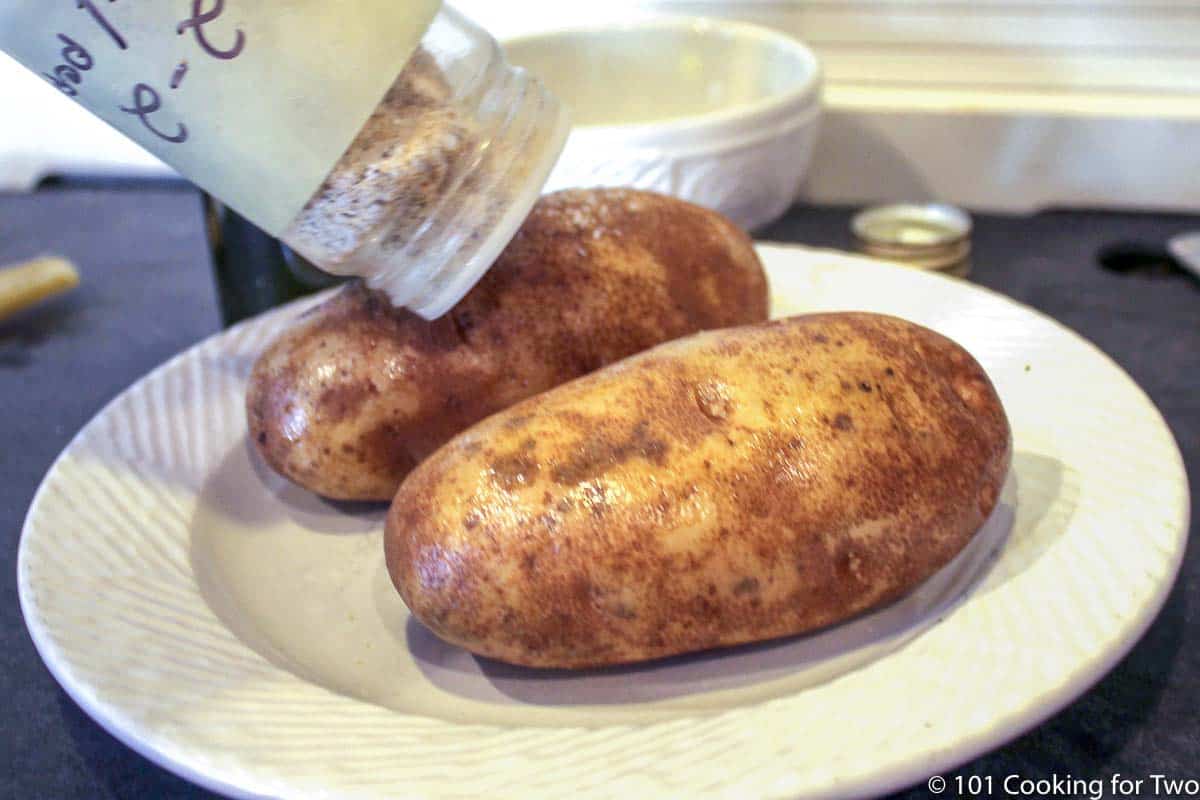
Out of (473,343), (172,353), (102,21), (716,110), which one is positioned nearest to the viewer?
(102,21)

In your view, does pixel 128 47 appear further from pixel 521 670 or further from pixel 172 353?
pixel 172 353

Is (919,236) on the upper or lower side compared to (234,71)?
lower

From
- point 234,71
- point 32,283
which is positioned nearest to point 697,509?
point 234,71

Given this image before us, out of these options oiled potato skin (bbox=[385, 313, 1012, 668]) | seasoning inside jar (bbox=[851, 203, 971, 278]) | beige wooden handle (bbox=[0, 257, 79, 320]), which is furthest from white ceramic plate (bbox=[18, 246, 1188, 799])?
beige wooden handle (bbox=[0, 257, 79, 320])

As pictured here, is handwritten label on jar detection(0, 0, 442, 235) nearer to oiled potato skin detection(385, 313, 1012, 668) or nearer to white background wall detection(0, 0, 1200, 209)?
oiled potato skin detection(385, 313, 1012, 668)

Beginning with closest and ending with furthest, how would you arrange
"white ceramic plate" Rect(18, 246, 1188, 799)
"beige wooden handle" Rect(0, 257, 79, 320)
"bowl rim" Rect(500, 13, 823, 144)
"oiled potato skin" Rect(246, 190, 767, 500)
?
"white ceramic plate" Rect(18, 246, 1188, 799) < "oiled potato skin" Rect(246, 190, 767, 500) < "bowl rim" Rect(500, 13, 823, 144) < "beige wooden handle" Rect(0, 257, 79, 320)

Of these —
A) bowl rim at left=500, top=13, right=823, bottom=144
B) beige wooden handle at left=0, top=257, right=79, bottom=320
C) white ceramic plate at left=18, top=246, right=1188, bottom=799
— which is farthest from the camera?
beige wooden handle at left=0, top=257, right=79, bottom=320

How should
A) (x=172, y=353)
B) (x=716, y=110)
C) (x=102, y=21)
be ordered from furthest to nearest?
(x=716, y=110), (x=172, y=353), (x=102, y=21)

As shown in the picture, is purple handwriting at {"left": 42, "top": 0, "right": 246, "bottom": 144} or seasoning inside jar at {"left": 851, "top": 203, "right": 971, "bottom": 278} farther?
seasoning inside jar at {"left": 851, "top": 203, "right": 971, "bottom": 278}
